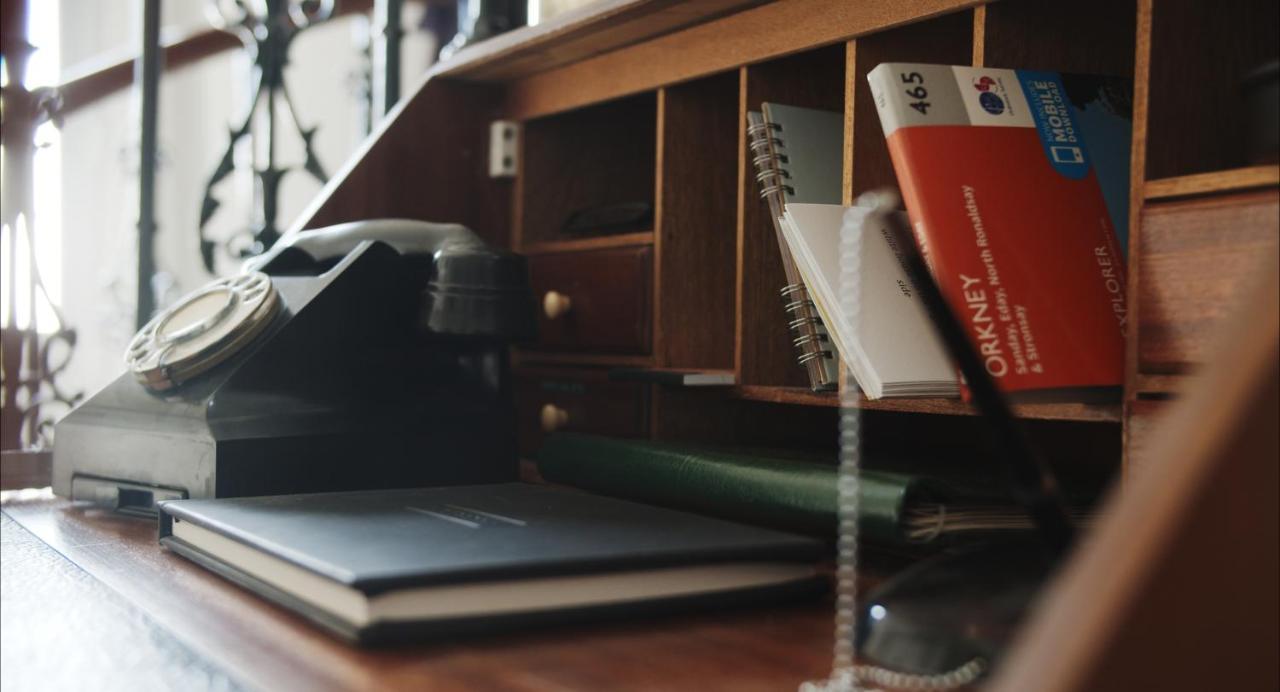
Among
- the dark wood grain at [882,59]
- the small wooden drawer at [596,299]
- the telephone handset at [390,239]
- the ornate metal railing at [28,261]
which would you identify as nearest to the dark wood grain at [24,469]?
the ornate metal railing at [28,261]

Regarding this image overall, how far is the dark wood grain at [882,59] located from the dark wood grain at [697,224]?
280 millimetres

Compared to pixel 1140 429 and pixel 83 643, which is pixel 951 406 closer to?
pixel 1140 429

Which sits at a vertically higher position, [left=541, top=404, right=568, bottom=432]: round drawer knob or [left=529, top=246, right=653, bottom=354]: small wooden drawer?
[left=529, top=246, right=653, bottom=354]: small wooden drawer

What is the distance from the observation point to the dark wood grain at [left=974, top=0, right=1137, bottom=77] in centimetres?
97

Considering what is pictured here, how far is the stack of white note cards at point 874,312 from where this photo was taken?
92cm

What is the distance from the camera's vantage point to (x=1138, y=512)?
0.34 meters

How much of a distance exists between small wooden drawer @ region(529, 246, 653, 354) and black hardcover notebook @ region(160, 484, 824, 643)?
502 mm

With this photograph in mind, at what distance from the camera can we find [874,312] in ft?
3.10

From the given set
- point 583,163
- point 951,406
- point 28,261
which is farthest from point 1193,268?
point 28,261

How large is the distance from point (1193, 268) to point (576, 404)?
2.75 ft

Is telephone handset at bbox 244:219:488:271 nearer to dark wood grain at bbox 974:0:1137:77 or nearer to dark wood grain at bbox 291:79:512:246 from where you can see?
dark wood grain at bbox 291:79:512:246

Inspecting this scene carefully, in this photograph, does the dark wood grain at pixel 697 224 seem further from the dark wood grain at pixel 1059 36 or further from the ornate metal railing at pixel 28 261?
the ornate metal railing at pixel 28 261

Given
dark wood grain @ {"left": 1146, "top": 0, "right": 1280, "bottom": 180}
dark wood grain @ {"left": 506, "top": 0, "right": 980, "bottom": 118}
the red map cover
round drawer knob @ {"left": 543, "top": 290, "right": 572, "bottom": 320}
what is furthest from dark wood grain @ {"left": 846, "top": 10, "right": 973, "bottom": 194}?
round drawer knob @ {"left": 543, "top": 290, "right": 572, "bottom": 320}

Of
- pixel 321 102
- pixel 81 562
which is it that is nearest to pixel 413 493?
pixel 81 562
